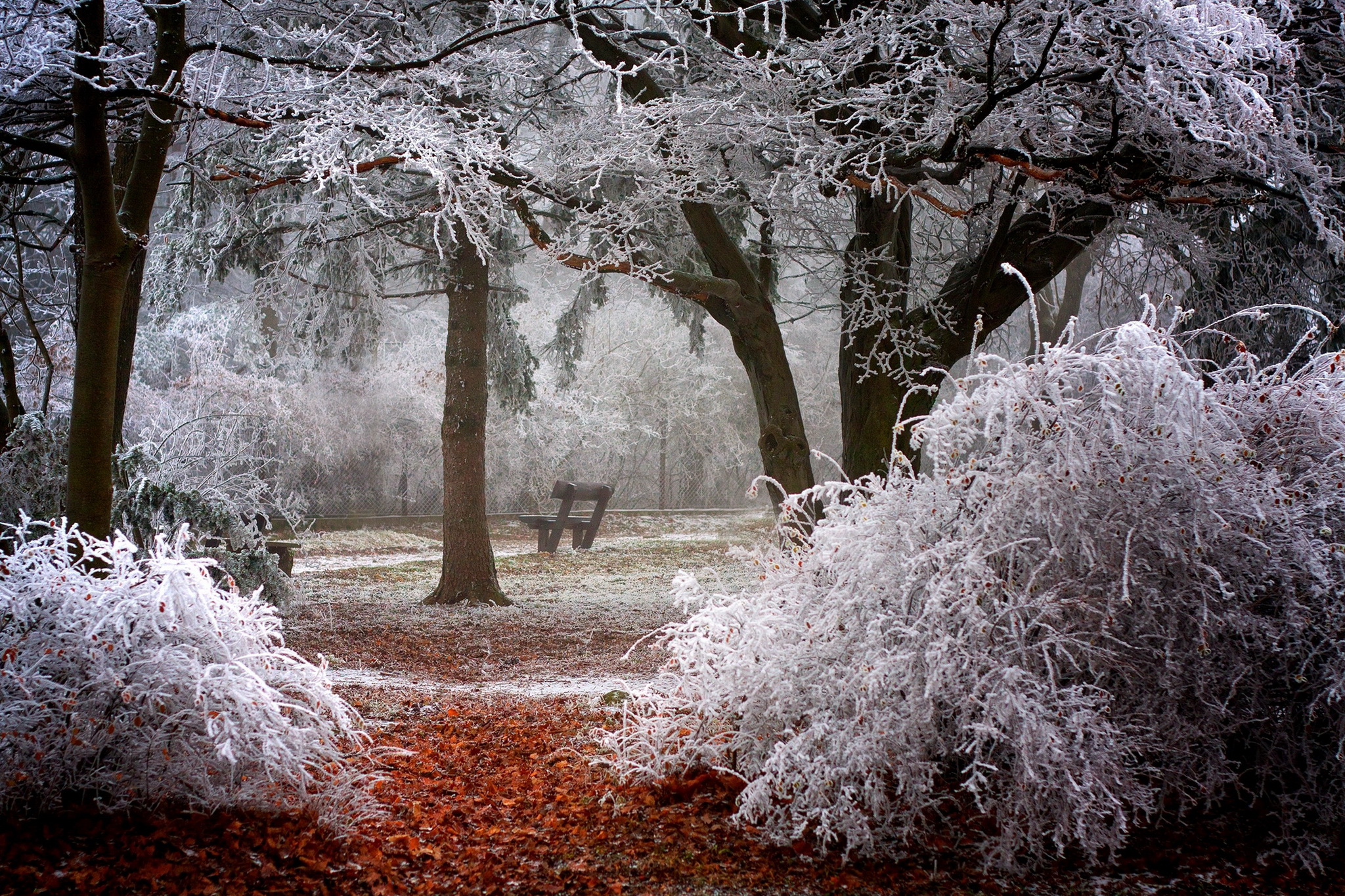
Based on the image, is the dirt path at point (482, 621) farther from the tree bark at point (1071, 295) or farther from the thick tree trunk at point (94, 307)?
the tree bark at point (1071, 295)

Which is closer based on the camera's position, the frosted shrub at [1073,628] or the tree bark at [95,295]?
the frosted shrub at [1073,628]

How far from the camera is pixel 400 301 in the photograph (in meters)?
18.6

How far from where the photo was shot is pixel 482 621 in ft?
27.7

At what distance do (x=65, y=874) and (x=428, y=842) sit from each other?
102cm

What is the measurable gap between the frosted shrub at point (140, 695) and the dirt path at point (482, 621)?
143cm

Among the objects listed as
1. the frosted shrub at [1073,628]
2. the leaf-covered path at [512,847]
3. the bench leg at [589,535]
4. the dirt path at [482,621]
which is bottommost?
the dirt path at [482,621]

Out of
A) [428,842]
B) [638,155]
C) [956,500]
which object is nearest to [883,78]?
[638,155]

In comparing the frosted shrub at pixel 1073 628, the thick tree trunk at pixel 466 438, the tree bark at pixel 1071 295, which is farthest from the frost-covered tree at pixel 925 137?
the tree bark at pixel 1071 295

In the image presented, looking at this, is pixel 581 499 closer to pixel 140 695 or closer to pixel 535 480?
pixel 535 480

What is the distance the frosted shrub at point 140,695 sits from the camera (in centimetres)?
290

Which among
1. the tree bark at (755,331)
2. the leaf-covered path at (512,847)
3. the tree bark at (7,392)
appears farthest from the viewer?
the tree bark at (755,331)

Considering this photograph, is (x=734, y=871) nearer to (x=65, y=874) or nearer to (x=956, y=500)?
(x=956, y=500)

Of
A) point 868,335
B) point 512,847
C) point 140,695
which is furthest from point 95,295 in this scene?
point 868,335

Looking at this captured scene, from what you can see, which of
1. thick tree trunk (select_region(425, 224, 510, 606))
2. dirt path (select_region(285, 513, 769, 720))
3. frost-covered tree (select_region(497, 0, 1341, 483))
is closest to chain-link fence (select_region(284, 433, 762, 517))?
dirt path (select_region(285, 513, 769, 720))
